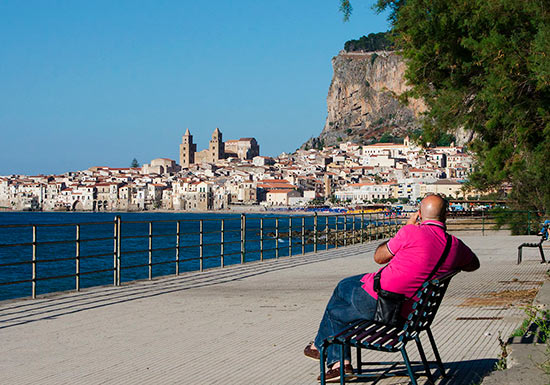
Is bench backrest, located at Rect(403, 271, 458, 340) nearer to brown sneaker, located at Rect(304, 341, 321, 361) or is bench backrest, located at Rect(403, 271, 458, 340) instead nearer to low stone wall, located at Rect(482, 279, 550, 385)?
low stone wall, located at Rect(482, 279, 550, 385)

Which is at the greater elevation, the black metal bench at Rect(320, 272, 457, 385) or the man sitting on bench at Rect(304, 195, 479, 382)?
the man sitting on bench at Rect(304, 195, 479, 382)

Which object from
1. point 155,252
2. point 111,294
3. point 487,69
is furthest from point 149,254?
point 155,252

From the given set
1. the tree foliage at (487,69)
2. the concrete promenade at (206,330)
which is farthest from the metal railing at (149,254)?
the tree foliage at (487,69)

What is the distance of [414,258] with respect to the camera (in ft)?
13.4

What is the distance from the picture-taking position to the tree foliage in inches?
446

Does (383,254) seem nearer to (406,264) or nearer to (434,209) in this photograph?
(406,264)

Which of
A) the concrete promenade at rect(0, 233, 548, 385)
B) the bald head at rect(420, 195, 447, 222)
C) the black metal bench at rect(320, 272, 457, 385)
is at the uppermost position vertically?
the bald head at rect(420, 195, 447, 222)

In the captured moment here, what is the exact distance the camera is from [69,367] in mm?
5121

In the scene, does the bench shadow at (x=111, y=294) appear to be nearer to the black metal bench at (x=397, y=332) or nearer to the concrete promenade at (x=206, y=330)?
the concrete promenade at (x=206, y=330)

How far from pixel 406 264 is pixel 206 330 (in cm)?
299

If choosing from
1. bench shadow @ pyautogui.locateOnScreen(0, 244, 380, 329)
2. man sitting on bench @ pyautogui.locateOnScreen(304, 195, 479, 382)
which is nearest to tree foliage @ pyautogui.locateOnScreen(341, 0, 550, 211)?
bench shadow @ pyautogui.locateOnScreen(0, 244, 380, 329)

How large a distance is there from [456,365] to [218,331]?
7.79 feet

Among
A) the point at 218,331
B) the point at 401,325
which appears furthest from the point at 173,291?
the point at 401,325

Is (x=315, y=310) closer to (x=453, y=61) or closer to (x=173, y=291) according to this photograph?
(x=173, y=291)
